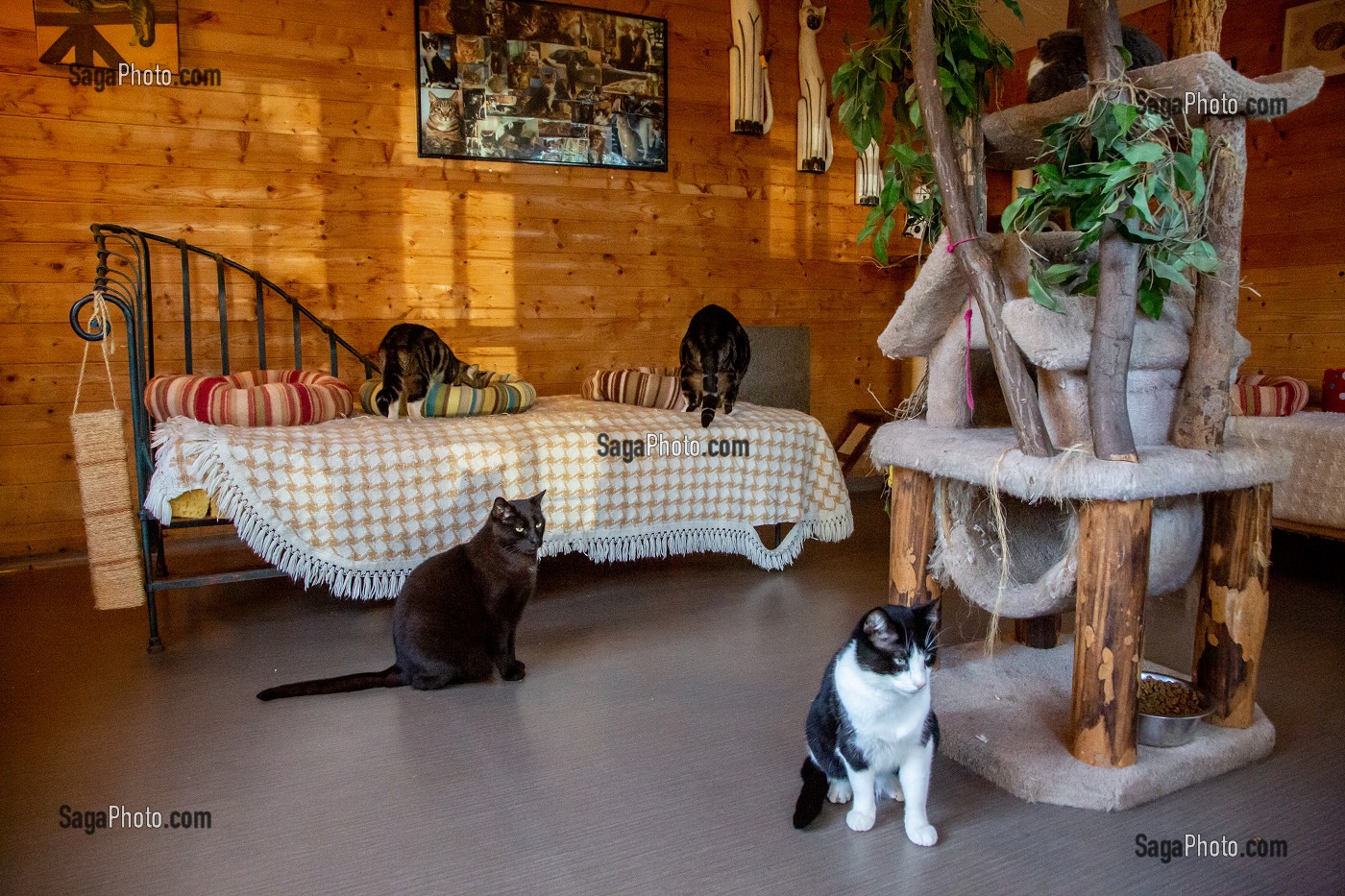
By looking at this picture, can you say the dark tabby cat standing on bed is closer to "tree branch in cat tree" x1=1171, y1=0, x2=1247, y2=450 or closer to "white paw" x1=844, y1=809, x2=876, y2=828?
"tree branch in cat tree" x1=1171, y1=0, x2=1247, y2=450

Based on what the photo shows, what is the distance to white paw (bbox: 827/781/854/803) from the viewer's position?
1748 millimetres

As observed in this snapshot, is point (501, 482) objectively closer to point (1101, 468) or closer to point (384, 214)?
point (384, 214)

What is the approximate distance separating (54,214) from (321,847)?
3117 millimetres

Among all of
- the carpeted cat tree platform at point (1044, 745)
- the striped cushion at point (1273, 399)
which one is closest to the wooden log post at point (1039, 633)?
the carpeted cat tree platform at point (1044, 745)

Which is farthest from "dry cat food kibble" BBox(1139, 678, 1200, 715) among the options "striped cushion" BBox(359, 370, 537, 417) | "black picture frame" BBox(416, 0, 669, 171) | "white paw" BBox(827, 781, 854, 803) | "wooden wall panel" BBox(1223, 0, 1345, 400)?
"black picture frame" BBox(416, 0, 669, 171)

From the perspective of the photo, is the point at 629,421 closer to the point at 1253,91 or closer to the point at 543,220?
the point at 543,220

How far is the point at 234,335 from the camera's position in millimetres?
3795

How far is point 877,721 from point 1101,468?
65 cm

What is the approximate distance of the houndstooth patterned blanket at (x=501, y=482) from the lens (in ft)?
8.66

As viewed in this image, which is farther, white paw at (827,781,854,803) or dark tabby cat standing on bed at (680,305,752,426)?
dark tabby cat standing on bed at (680,305,752,426)

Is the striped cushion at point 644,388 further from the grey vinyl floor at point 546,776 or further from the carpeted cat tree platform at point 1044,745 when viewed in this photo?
→ the carpeted cat tree platform at point 1044,745

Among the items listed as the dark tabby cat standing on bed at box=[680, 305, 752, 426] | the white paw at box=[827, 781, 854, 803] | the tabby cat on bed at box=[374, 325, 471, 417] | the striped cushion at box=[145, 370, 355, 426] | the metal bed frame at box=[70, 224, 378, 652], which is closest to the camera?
the white paw at box=[827, 781, 854, 803]

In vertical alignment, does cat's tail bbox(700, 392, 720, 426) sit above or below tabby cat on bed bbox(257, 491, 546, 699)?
above

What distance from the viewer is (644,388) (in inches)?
144
